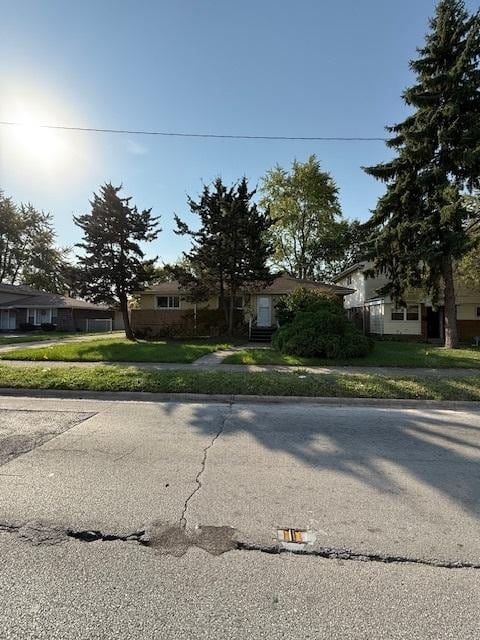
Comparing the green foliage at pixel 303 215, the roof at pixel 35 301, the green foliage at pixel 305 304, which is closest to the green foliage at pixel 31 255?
the roof at pixel 35 301

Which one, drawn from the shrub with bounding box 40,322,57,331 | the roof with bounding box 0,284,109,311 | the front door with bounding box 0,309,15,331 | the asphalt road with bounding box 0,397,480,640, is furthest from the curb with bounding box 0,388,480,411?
the front door with bounding box 0,309,15,331

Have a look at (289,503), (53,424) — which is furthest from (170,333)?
(289,503)

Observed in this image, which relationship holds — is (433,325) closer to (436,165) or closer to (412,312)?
(412,312)

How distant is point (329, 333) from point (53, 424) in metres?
9.61

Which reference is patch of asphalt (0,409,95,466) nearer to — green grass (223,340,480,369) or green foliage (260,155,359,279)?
green grass (223,340,480,369)

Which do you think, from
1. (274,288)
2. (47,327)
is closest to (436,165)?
(274,288)

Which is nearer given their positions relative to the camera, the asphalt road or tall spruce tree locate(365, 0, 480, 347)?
the asphalt road

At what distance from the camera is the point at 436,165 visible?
1573 cm

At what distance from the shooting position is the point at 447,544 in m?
2.75

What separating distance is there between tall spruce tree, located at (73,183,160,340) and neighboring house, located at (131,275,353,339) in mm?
2493

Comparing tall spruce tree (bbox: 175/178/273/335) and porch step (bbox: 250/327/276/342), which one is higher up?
tall spruce tree (bbox: 175/178/273/335)

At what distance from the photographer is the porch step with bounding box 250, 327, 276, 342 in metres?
20.0

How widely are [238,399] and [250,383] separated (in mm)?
765

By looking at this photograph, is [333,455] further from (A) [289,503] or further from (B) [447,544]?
(B) [447,544]
